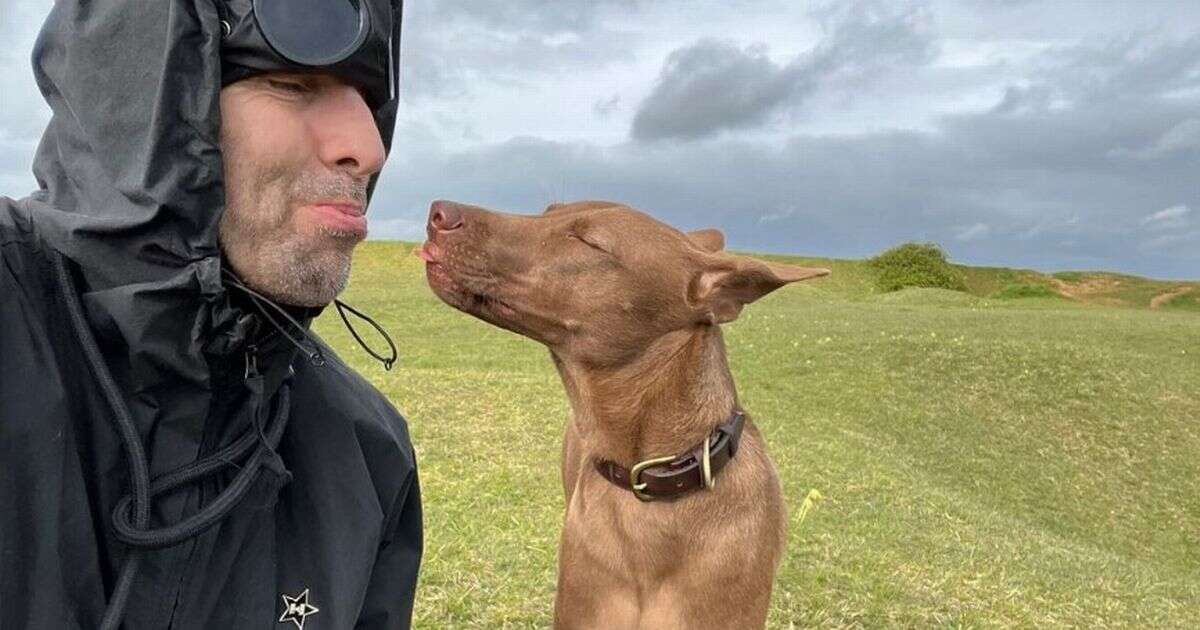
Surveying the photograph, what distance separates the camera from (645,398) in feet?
11.1

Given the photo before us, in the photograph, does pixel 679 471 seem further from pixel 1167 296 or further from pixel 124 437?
pixel 1167 296

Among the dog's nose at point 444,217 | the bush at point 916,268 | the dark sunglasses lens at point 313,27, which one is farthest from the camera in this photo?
the bush at point 916,268

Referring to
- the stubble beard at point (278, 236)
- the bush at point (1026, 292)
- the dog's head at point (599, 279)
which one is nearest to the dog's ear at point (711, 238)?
the dog's head at point (599, 279)

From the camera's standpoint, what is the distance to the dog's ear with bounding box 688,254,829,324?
340cm

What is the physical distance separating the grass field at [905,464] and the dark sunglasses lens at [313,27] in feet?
10.2

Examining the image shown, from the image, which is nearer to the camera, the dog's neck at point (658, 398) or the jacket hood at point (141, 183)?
the jacket hood at point (141, 183)

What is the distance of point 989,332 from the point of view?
22.6 m

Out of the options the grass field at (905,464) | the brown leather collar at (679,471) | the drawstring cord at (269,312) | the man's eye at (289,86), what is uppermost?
the man's eye at (289,86)

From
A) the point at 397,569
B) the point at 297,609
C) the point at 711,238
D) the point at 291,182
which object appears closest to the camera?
the point at 291,182

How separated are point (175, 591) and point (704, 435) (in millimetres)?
1838

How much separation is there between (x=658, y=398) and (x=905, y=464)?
31.5 ft

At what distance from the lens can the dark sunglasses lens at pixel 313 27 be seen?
→ 2.05 m

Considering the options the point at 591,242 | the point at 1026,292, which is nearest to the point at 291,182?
the point at 591,242

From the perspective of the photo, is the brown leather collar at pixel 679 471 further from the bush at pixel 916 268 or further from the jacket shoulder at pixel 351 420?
the bush at pixel 916 268
